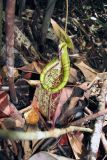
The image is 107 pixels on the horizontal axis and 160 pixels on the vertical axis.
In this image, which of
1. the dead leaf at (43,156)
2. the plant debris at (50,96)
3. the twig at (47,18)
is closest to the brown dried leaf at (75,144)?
the plant debris at (50,96)

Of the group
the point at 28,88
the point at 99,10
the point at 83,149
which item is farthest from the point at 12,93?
the point at 99,10

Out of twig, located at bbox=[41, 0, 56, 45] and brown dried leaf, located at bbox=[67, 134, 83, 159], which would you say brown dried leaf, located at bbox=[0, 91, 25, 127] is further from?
twig, located at bbox=[41, 0, 56, 45]

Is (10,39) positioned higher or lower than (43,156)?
higher

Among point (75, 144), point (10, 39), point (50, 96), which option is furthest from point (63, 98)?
point (10, 39)

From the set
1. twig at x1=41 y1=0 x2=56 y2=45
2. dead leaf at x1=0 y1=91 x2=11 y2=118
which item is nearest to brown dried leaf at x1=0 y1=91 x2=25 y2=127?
dead leaf at x1=0 y1=91 x2=11 y2=118

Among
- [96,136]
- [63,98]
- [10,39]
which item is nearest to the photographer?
[10,39]

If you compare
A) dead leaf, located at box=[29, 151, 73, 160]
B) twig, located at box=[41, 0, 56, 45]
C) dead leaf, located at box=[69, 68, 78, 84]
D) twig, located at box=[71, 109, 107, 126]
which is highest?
twig, located at box=[41, 0, 56, 45]

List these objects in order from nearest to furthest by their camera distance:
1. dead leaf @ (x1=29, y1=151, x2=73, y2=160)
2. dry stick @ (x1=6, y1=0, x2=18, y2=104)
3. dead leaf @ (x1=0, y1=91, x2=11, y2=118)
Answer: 1. dry stick @ (x1=6, y1=0, x2=18, y2=104)
2. dead leaf @ (x1=29, y1=151, x2=73, y2=160)
3. dead leaf @ (x1=0, y1=91, x2=11, y2=118)

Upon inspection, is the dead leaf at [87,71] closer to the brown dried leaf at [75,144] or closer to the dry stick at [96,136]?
the dry stick at [96,136]

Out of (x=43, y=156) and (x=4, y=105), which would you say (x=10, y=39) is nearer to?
(x=4, y=105)
